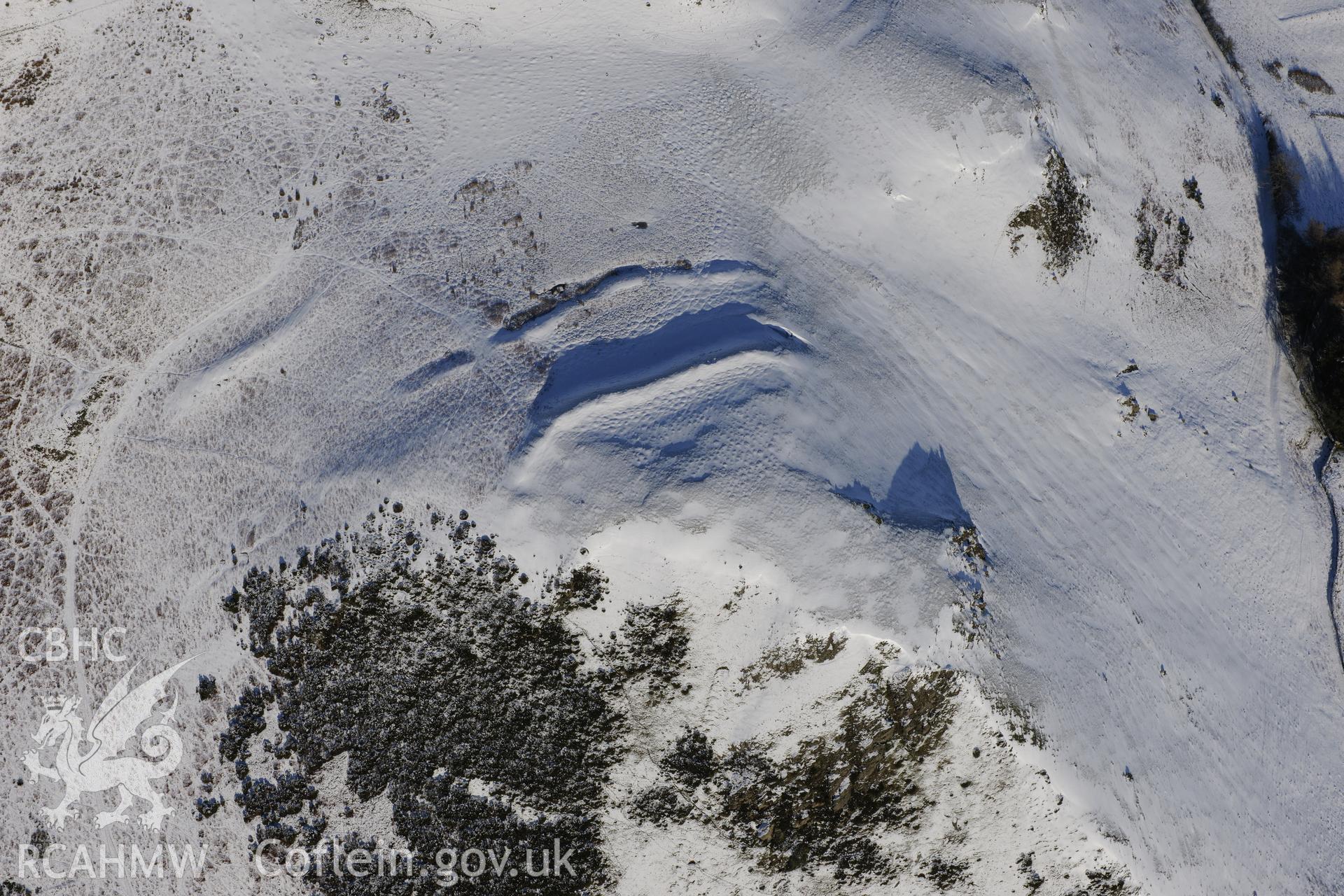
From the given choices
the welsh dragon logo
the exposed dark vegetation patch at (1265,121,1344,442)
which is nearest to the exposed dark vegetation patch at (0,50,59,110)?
the welsh dragon logo

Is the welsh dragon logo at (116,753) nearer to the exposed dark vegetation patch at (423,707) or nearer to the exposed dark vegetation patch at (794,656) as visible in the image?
the exposed dark vegetation patch at (423,707)

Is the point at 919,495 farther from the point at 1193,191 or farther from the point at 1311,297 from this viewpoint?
the point at 1311,297

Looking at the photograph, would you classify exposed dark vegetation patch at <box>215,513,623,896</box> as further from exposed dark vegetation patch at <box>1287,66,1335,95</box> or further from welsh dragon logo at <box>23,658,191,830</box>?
exposed dark vegetation patch at <box>1287,66,1335,95</box>

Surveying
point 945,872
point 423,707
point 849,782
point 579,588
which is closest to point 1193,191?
point 849,782

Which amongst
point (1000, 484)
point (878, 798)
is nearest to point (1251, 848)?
point (878, 798)

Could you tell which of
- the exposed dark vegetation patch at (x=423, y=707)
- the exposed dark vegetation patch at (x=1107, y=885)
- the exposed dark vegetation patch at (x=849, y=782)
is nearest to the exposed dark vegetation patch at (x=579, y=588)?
the exposed dark vegetation patch at (x=423, y=707)

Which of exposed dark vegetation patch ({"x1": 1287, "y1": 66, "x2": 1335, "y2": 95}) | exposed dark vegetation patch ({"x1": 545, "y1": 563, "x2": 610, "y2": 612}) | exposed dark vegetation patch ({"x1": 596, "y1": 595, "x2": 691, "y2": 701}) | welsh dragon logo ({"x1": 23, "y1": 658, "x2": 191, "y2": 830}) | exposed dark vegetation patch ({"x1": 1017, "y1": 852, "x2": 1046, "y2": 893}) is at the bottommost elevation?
welsh dragon logo ({"x1": 23, "y1": 658, "x2": 191, "y2": 830})
